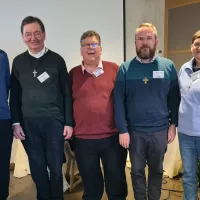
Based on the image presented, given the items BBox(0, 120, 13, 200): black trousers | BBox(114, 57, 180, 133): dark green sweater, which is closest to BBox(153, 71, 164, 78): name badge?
A: BBox(114, 57, 180, 133): dark green sweater

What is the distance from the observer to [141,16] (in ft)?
13.3

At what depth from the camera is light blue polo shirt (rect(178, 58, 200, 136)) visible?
175 cm

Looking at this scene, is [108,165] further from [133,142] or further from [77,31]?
[77,31]

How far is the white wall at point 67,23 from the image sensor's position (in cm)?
312

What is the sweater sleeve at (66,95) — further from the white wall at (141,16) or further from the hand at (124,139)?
the white wall at (141,16)

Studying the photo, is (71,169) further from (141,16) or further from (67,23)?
(141,16)

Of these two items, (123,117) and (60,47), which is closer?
(123,117)

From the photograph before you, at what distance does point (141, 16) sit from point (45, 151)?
2.89m

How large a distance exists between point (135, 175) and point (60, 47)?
2122 mm

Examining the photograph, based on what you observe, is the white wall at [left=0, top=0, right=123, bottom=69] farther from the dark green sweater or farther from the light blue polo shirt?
the light blue polo shirt

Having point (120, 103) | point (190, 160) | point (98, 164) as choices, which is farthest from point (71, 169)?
point (190, 160)

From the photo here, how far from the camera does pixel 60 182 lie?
2.03 m

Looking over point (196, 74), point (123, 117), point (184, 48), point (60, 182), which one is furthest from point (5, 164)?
point (184, 48)

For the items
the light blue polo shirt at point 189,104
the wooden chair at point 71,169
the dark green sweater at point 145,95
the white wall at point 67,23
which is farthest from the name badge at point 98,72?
the white wall at point 67,23
